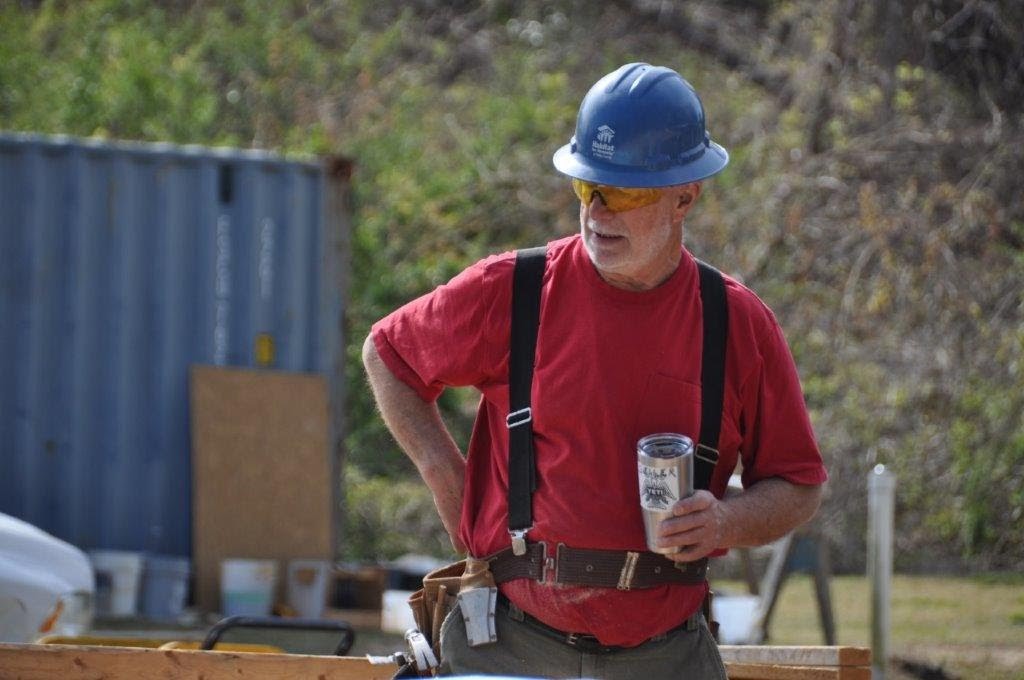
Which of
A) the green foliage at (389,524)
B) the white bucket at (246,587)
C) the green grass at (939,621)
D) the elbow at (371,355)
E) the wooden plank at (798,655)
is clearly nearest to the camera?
the elbow at (371,355)

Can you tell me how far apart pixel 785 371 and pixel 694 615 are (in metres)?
0.59

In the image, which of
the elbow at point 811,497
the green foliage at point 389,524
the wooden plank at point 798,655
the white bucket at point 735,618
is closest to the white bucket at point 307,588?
the green foliage at point 389,524

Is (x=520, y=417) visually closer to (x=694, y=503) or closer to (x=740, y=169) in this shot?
(x=694, y=503)

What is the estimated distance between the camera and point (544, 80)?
15.5 metres

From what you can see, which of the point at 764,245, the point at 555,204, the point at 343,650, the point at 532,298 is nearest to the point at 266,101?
the point at 555,204

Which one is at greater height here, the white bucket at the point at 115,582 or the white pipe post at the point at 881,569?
the white pipe post at the point at 881,569

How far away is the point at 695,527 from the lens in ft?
10.7

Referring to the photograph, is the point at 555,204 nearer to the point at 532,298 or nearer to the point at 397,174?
the point at 397,174

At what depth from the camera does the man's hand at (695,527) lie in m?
3.25

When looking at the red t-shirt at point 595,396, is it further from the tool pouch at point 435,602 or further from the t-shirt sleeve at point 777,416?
the tool pouch at point 435,602

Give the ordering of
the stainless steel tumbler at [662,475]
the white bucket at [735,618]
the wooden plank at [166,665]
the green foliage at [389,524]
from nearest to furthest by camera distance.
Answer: the stainless steel tumbler at [662,475], the wooden plank at [166,665], the white bucket at [735,618], the green foliage at [389,524]

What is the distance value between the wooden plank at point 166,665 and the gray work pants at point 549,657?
64 cm

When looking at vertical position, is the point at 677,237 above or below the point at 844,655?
above

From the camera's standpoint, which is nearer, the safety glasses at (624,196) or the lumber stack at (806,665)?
the safety glasses at (624,196)
